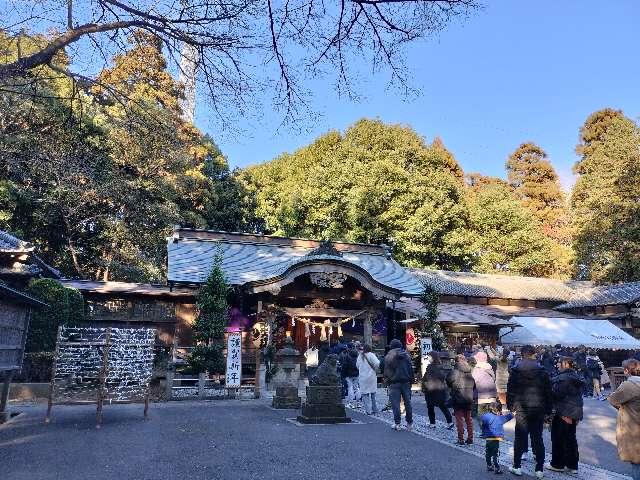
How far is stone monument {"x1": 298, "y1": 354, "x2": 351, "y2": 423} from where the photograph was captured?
923 cm

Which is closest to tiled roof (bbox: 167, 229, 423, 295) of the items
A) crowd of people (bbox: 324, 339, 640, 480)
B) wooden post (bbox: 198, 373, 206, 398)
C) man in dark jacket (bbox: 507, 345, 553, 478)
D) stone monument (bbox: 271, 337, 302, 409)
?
stone monument (bbox: 271, 337, 302, 409)

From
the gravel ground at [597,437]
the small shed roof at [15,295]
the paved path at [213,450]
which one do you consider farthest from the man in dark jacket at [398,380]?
the small shed roof at [15,295]

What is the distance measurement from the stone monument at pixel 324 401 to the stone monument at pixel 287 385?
1.83 metres

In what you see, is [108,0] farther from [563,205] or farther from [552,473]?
[563,205]

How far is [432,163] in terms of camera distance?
34000 millimetres

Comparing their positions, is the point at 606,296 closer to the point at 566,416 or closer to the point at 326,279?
the point at 326,279

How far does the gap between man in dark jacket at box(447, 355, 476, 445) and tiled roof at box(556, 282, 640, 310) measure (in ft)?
58.6

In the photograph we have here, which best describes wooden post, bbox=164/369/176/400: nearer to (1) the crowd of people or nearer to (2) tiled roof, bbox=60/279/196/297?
(2) tiled roof, bbox=60/279/196/297

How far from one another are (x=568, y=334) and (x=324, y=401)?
38.0 feet

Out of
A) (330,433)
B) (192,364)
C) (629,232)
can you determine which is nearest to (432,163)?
(629,232)

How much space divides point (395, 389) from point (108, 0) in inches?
303

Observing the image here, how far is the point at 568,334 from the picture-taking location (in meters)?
16.8

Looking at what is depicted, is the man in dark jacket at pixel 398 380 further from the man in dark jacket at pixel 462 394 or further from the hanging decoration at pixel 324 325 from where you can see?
the hanging decoration at pixel 324 325

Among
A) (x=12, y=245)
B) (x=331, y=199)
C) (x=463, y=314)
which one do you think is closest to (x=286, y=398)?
(x=12, y=245)
